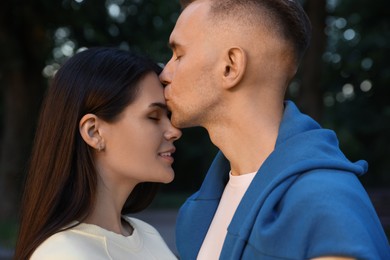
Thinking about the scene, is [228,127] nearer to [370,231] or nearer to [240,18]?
[240,18]

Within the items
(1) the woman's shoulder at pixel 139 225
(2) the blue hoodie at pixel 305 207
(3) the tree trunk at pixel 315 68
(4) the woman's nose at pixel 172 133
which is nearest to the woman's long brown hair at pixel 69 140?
(4) the woman's nose at pixel 172 133

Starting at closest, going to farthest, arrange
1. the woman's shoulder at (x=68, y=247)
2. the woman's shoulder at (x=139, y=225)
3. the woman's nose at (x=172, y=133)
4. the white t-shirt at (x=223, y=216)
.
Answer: the white t-shirt at (x=223, y=216)
the woman's shoulder at (x=68, y=247)
the woman's nose at (x=172, y=133)
the woman's shoulder at (x=139, y=225)

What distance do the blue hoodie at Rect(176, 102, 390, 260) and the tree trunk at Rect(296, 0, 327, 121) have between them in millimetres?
7319

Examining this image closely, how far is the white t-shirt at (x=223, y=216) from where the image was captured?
223 centimetres

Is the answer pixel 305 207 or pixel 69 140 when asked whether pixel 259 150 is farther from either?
pixel 69 140

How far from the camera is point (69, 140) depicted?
2.62 metres

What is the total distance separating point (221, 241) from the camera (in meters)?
2.28

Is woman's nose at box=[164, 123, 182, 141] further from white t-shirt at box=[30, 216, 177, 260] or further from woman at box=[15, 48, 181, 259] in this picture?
white t-shirt at box=[30, 216, 177, 260]

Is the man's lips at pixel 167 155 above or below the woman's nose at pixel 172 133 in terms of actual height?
below

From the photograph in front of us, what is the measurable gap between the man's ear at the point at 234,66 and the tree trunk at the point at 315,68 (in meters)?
7.26

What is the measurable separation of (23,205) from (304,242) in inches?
58.2

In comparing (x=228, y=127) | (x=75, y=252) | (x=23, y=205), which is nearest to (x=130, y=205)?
(x=23, y=205)

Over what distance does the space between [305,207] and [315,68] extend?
25.7 feet

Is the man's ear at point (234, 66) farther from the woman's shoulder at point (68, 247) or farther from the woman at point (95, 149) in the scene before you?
the woman's shoulder at point (68, 247)
